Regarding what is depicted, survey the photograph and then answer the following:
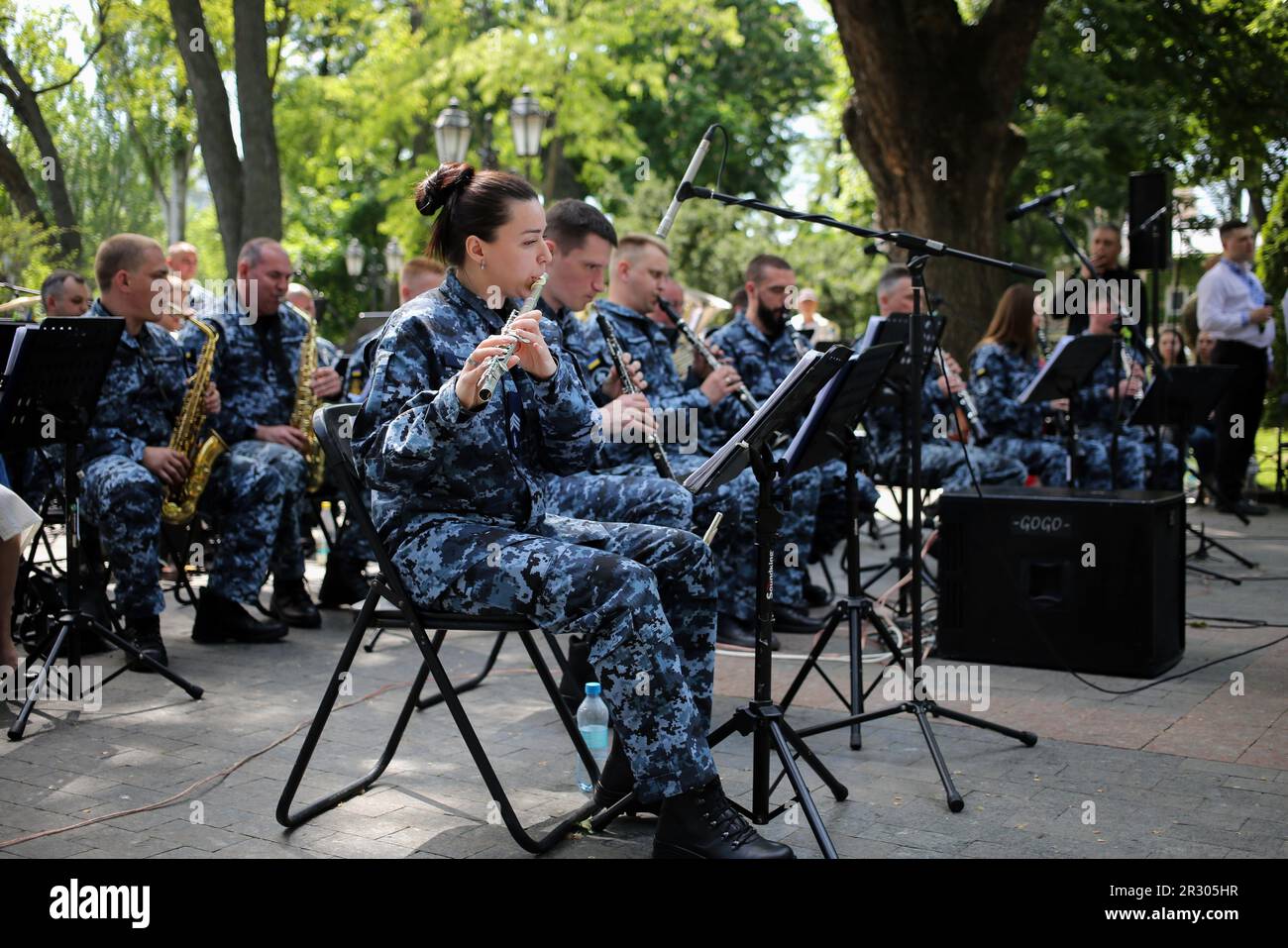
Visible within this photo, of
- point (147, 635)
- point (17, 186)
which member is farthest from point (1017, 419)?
point (17, 186)

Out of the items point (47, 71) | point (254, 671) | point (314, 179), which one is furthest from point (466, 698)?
point (314, 179)

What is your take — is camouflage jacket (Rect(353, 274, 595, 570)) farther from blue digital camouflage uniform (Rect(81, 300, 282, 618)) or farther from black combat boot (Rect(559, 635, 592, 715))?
blue digital camouflage uniform (Rect(81, 300, 282, 618))

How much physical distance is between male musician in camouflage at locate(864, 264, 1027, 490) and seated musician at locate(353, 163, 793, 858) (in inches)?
158

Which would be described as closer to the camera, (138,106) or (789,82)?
(138,106)

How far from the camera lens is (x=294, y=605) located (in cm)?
684

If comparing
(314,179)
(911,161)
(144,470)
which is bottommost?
(144,470)

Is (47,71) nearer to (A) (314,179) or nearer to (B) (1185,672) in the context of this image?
(A) (314,179)

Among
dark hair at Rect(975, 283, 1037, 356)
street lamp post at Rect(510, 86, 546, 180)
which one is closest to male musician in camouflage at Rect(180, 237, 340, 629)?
dark hair at Rect(975, 283, 1037, 356)

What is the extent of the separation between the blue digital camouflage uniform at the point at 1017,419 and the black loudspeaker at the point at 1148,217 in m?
0.99

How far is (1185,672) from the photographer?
5590 millimetres

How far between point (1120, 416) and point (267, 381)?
5479mm

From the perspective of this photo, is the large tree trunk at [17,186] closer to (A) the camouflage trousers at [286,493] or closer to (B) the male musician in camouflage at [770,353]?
(A) the camouflage trousers at [286,493]

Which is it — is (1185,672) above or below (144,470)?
below
